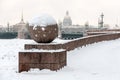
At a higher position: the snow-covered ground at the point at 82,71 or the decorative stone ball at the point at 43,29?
the decorative stone ball at the point at 43,29

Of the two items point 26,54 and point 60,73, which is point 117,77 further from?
point 26,54

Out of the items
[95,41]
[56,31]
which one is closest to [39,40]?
[56,31]

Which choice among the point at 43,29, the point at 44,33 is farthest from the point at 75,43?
the point at 43,29

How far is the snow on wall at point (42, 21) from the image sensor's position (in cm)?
1147

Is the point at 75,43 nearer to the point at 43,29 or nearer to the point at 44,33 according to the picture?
the point at 44,33

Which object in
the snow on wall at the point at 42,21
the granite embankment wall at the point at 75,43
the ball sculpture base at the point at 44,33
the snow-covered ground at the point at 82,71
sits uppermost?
the snow on wall at the point at 42,21

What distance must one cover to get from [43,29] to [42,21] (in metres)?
0.30

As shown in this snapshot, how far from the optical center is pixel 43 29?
37.3 feet

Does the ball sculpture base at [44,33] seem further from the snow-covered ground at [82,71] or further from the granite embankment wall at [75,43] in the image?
the snow-covered ground at [82,71]

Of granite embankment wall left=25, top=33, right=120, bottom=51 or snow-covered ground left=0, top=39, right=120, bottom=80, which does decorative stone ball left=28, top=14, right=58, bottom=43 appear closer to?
granite embankment wall left=25, top=33, right=120, bottom=51

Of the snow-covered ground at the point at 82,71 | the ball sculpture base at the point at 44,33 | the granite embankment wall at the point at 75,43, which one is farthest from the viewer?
the ball sculpture base at the point at 44,33

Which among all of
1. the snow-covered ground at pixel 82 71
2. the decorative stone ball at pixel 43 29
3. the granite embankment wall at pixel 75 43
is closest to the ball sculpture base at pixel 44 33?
the decorative stone ball at pixel 43 29

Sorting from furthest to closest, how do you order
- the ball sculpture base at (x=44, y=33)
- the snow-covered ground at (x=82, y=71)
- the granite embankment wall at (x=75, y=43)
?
1. the ball sculpture base at (x=44, y=33)
2. the granite embankment wall at (x=75, y=43)
3. the snow-covered ground at (x=82, y=71)

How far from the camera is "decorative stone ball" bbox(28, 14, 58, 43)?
37.5 ft
